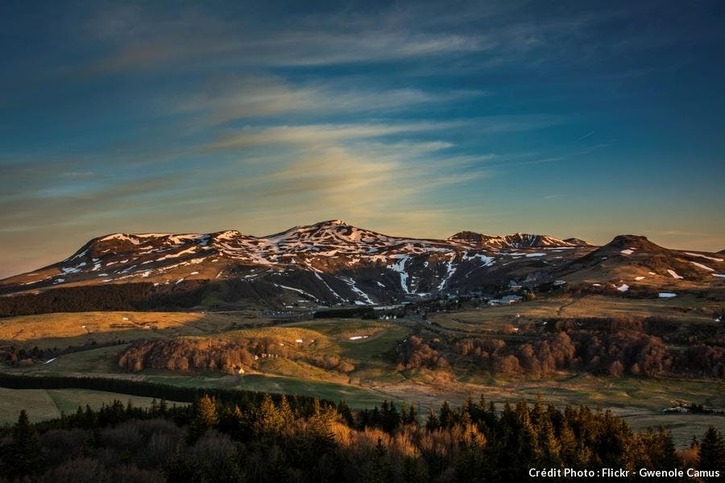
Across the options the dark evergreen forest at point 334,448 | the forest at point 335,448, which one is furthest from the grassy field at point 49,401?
the dark evergreen forest at point 334,448

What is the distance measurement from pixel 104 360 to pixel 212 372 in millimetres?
38023

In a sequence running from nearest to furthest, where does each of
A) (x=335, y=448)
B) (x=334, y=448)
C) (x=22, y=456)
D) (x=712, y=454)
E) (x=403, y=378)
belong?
(x=712, y=454) < (x=22, y=456) < (x=334, y=448) < (x=335, y=448) < (x=403, y=378)

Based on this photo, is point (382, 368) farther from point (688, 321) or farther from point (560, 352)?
point (688, 321)

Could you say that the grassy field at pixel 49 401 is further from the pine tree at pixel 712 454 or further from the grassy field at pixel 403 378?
the pine tree at pixel 712 454

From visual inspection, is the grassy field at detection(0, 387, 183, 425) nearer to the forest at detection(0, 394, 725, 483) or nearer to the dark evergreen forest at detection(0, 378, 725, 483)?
the forest at detection(0, 394, 725, 483)

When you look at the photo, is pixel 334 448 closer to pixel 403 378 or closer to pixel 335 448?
pixel 335 448

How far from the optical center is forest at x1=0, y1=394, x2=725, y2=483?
50.1 metres

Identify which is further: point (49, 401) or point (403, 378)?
point (403, 378)

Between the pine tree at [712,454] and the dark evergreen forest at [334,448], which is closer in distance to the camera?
the pine tree at [712,454]

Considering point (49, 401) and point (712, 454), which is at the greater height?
point (712, 454)

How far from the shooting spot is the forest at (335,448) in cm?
5006

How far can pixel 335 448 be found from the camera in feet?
201

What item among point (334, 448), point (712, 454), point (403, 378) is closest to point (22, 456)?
point (334, 448)

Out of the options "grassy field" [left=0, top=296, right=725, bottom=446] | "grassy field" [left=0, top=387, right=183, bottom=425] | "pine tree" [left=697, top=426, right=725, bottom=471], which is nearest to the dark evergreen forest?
"pine tree" [left=697, top=426, right=725, bottom=471]
